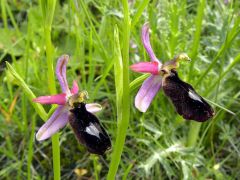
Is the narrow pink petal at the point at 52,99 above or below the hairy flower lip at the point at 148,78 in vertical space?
below

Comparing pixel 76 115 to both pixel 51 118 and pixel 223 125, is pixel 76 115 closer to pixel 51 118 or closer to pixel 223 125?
pixel 51 118

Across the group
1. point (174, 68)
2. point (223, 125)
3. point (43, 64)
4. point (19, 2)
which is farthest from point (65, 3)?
point (174, 68)

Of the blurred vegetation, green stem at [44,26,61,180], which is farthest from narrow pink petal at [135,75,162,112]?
the blurred vegetation

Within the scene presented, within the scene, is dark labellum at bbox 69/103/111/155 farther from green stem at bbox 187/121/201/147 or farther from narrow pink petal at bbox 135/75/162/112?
green stem at bbox 187/121/201/147

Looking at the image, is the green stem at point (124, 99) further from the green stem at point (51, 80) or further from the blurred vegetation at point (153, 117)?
the blurred vegetation at point (153, 117)

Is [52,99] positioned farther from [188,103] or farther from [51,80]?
[188,103]

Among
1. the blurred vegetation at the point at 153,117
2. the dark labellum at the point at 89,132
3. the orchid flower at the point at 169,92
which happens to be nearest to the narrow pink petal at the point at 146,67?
the orchid flower at the point at 169,92
